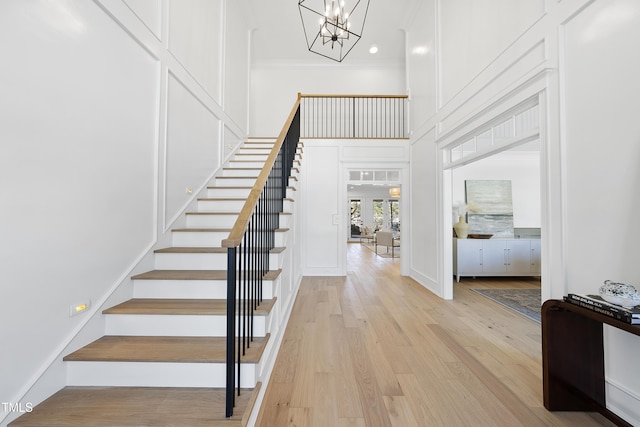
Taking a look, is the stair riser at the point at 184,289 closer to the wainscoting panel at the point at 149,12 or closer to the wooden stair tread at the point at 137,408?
the wooden stair tread at the point at 137,408

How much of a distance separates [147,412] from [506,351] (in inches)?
107

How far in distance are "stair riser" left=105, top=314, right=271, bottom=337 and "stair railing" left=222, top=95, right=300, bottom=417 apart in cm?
23

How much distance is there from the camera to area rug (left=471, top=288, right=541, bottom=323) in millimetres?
3314

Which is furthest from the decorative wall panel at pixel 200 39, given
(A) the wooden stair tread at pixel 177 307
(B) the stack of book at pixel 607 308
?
(B) the stack of book at pixel 607 308

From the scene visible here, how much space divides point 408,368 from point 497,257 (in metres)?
4.09

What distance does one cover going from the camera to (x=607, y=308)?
4.34 ft

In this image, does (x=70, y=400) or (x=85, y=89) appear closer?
(x=70, y=400)

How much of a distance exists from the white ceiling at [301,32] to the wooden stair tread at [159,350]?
19.6 ft

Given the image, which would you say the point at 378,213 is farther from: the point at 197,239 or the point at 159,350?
the point at 159,350

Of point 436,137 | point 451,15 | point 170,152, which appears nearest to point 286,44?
point 451,15

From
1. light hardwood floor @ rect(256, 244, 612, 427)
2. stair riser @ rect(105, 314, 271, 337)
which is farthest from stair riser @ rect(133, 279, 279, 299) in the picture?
light hardwood floor @ rect(256, 244, 612, 427)

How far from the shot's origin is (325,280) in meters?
4.86

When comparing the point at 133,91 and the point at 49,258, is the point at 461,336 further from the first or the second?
the point at 133,91

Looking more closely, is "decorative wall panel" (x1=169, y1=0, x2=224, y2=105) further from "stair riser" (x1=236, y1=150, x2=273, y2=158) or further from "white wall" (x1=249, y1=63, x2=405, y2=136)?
"white wall" (x1=249, y1=63, x2=405, y2=136)
